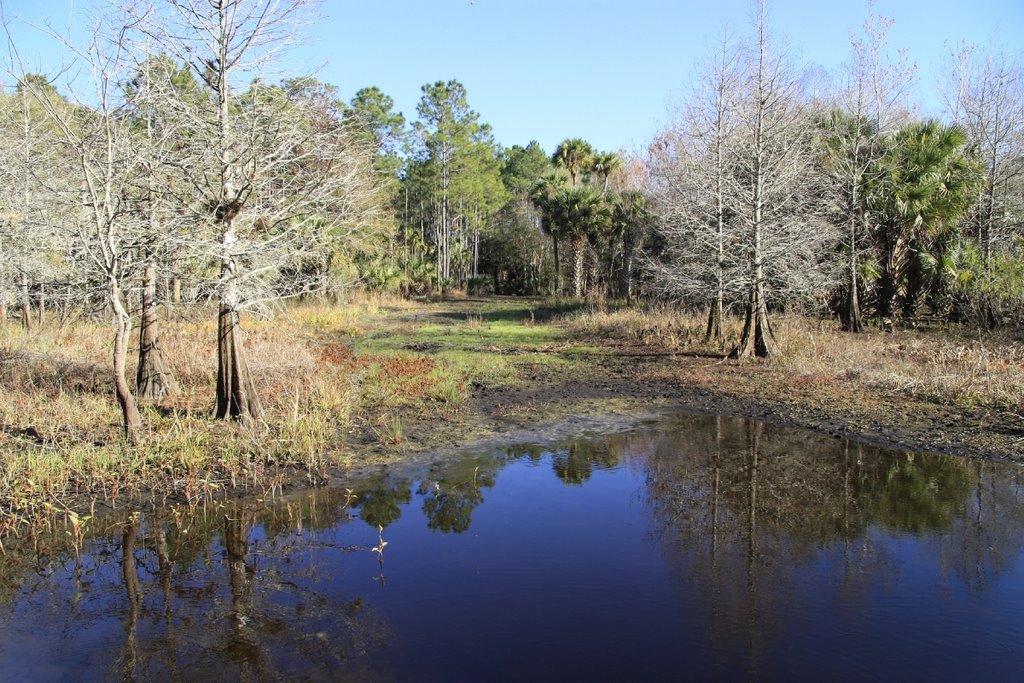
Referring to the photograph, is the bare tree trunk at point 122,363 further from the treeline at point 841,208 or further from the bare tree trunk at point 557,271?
the bare tree trunk at point 557,271

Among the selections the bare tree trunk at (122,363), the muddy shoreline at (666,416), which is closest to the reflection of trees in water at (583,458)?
the muddy shoreline at (666,416)

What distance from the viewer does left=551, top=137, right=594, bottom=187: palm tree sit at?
4831 cm

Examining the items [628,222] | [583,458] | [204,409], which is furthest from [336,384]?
[628,222]

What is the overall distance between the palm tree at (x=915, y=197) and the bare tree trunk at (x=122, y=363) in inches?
788

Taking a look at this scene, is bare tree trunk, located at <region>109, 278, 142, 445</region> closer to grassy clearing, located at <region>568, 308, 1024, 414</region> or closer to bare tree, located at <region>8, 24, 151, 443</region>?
bare tree, located at <region>8, 24, 151, 443</region>

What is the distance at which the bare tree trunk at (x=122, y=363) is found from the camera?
847 centimetres

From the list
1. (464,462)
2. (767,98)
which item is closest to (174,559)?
(464,462)

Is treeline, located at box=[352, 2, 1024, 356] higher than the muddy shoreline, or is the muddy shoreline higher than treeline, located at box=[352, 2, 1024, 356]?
treeline, located at box=[352, 2, 1024, 356]

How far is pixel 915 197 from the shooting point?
828 inches

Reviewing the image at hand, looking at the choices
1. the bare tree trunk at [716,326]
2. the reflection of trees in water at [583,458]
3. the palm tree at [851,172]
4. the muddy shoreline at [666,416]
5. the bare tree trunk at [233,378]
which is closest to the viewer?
the reflection of trees in water at [583,458]

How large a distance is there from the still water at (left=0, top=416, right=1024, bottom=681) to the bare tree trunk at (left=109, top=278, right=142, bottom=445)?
180 cm

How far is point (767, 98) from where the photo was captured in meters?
16.6

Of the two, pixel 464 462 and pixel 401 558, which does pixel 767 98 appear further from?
pixel 401 558

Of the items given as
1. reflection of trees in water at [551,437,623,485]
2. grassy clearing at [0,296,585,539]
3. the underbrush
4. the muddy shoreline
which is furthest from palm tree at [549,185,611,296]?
reflection of trees in water at [551,437,623,485]
